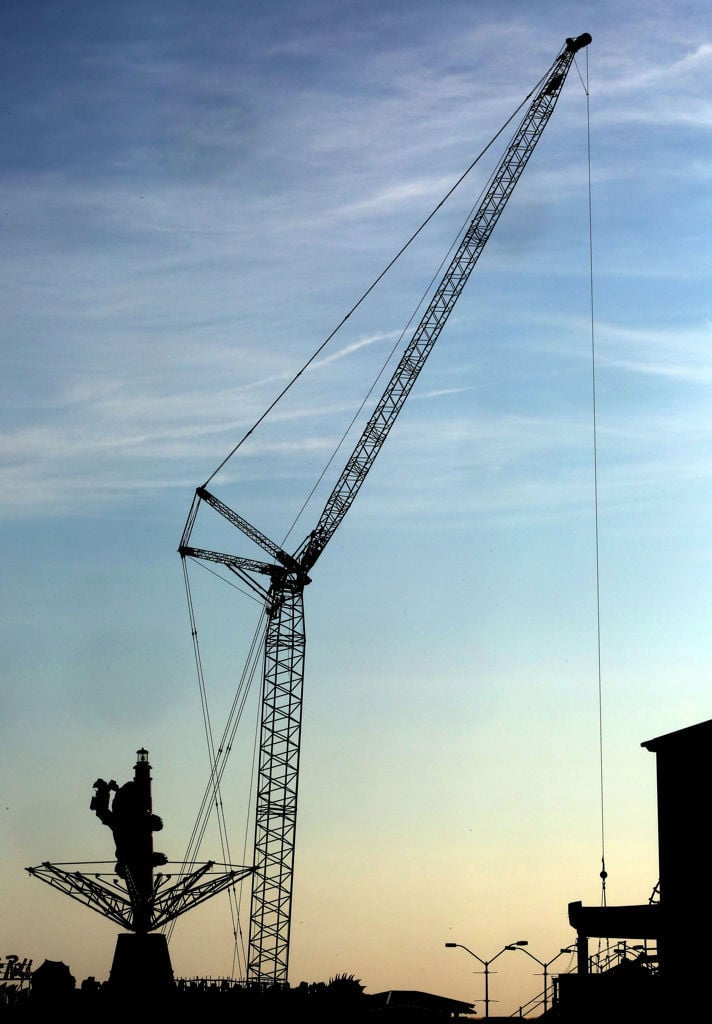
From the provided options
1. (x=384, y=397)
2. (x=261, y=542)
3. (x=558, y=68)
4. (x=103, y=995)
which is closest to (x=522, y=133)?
(x=558, y=68)

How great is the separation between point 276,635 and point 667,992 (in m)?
62.4

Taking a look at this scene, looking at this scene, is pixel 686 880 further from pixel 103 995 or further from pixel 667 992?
pixel 103 995

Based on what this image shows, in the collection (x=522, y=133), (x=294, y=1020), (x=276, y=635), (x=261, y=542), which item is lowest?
(x=294, y=1020)

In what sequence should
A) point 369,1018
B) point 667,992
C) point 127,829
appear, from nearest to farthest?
point 667,992, point 127,829, point 369,1018

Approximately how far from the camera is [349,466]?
406ft

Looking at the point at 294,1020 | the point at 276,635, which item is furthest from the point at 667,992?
the point at 276,635

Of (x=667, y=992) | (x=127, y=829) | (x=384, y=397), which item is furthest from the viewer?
(x=384, y=397)

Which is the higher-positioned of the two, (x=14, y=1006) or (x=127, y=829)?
(x=127, y=829)

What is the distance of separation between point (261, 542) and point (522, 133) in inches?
1683

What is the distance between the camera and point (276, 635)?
12562cm

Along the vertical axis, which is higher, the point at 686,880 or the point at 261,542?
the point at 261,542

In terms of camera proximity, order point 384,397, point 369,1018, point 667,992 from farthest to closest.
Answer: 1. point 384,397
2. point 369,1018
3. point 667,992

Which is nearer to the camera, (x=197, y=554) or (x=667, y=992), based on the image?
(x=667, y=992)

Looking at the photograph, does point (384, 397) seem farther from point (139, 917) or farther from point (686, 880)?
point (686, 880)
